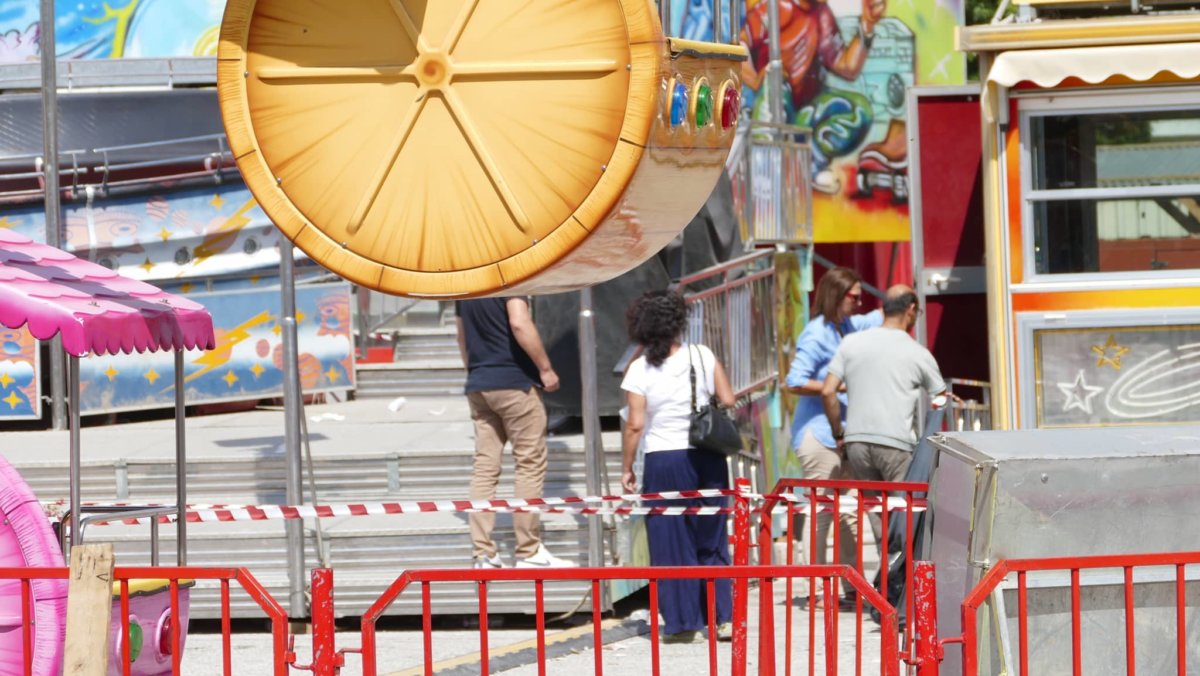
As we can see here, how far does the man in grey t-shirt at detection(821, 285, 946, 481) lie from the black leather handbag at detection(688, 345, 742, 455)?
2.96 feet

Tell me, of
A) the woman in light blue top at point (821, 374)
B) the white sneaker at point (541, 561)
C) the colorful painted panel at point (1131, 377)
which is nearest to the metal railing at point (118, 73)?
the woman in light blue top at point (821, 374)

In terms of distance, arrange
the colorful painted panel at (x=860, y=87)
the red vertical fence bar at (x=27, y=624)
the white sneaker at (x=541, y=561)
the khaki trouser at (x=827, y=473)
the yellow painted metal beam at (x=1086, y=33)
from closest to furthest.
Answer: the red vertical fence bar at (x=27, y=624) → the white sneaker at (x=541, y=561) → the yellow painted metal beam at (x=1086, y=33) → the khaki trouser at (x=827, y=473) → the colorful painted panel at (x=860, y=87)

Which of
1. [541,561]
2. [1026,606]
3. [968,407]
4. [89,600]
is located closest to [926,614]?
[1026,606]

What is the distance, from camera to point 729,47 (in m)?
5.19

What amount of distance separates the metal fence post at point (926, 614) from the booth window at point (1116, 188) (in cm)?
515

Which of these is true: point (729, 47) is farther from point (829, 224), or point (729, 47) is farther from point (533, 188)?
point (829, 224)

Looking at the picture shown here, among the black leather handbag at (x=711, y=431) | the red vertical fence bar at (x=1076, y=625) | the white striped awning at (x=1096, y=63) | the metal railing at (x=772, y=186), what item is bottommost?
the red vertical fence bar at (x=1076, y=625)

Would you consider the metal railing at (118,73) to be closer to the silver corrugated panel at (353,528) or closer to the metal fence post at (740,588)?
the silver corrugated panel at (353,528)

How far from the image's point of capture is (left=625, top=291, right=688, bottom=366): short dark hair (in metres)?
8.61

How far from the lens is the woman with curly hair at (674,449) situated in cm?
856

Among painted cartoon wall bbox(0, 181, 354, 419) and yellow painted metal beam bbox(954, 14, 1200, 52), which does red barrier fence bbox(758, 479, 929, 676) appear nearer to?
yellow painted metal beam bbox(954, 14, 1200, 52)

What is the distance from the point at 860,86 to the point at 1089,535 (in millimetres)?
17473

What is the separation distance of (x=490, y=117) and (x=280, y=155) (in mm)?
651

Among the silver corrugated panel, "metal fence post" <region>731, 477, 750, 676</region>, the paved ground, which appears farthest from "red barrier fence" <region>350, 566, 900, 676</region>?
the silver corrugated panel
